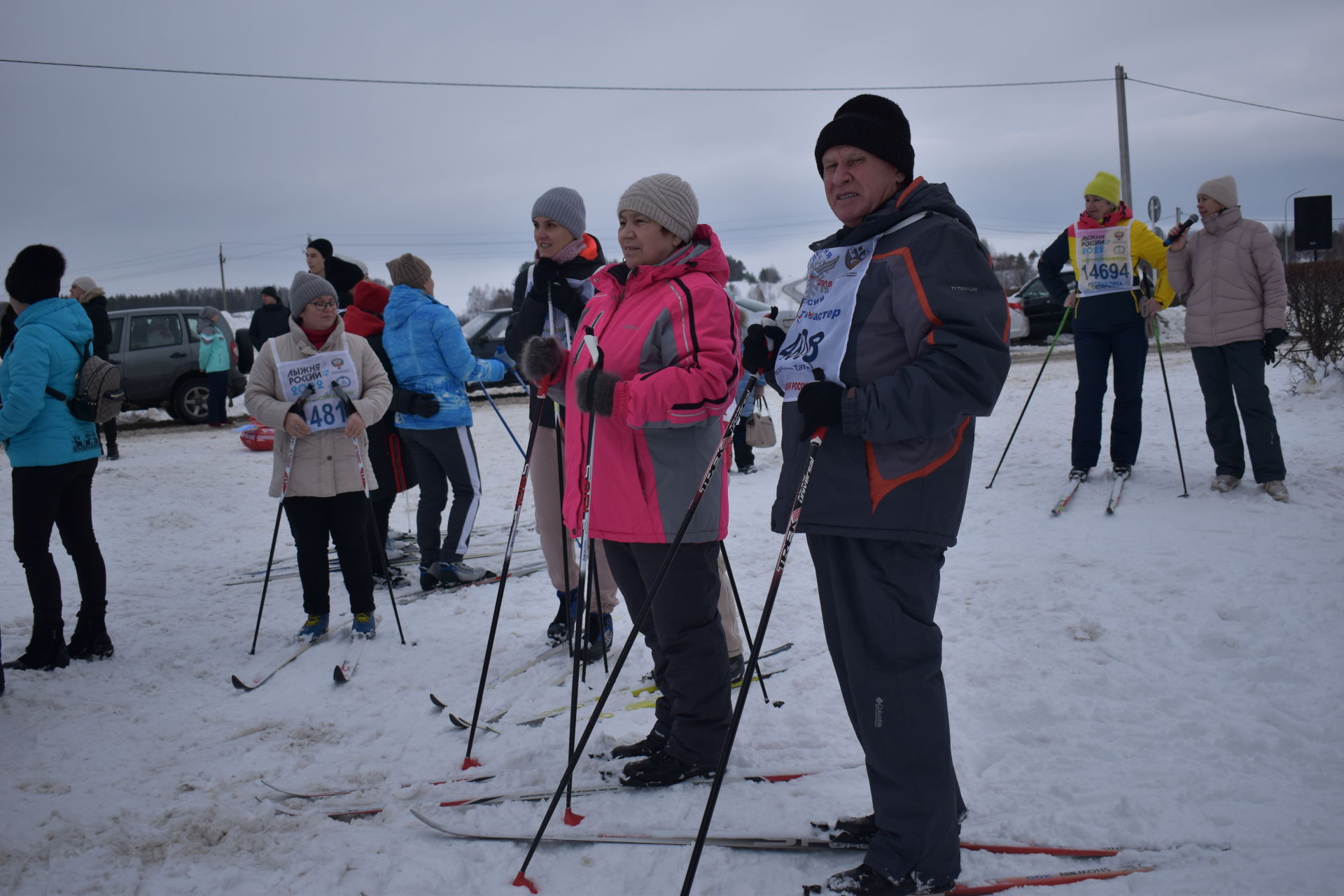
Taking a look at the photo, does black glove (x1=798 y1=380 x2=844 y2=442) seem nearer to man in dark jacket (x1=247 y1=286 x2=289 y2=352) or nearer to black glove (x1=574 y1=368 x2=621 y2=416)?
black glove (x1=574 y1=368 x2=621 y2=416)

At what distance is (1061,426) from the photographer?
816 cm

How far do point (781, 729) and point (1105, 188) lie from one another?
4581 mm

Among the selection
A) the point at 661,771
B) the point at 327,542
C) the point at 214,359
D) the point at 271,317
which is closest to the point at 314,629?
the point at 327,542

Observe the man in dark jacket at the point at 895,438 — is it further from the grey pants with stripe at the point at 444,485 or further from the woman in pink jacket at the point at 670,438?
the grey pants with stripe at the point at 444,485

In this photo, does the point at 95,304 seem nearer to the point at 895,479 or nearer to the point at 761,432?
the point at 761,432

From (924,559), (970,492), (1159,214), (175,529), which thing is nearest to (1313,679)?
(924,559)

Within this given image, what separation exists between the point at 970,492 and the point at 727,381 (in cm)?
401

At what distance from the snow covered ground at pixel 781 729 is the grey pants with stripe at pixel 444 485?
0.36m

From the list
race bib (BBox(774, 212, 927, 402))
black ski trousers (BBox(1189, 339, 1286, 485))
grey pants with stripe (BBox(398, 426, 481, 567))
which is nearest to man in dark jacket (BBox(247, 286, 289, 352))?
grey pants with stripe (BBox(398, 426, 481, 567))

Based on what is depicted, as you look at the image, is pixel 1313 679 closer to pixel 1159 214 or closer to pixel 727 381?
pixel 727 381

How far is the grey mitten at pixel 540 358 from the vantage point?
3.20 meters

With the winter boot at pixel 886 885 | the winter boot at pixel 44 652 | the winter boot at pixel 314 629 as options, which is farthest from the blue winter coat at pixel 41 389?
the winter boot at pixel 886 885

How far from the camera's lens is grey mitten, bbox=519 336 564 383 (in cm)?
320

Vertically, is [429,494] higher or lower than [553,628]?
higher
